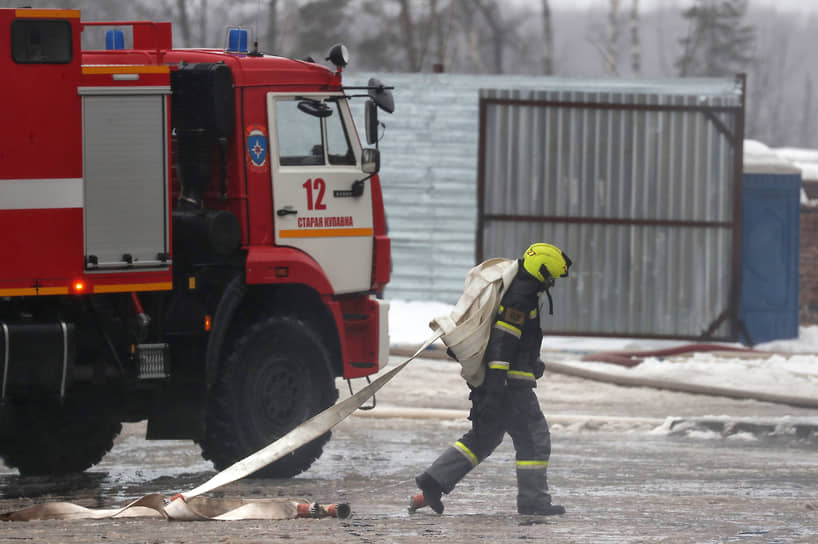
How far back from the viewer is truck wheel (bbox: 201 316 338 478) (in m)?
9.84

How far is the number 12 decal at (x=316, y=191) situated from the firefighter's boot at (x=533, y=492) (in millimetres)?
2769

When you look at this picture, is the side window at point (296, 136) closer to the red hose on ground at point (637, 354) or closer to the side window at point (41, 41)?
the side window at point (41, 41)

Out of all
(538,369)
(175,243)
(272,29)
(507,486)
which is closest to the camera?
(538,369)

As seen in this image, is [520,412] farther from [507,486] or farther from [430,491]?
[507,486]

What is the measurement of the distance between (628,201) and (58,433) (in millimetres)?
11715

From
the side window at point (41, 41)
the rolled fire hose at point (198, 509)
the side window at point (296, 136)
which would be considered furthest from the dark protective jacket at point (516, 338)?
the side window at point (41, 41)

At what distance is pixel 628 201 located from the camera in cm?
2008

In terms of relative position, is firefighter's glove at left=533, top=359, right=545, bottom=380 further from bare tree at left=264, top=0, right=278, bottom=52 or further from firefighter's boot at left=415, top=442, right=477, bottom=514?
bare tree at left=264, top=0, right=278, bottom=52

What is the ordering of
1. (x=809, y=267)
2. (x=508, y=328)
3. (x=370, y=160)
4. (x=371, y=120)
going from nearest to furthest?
1. (x=508, y=328)
2. (x=371, y=120)
3. (x=370, y=160)
4. (x=809, y=267)

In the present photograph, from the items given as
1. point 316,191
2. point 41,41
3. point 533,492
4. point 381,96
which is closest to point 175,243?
point 316,191

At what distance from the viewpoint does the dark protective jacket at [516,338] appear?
8258 millimetres

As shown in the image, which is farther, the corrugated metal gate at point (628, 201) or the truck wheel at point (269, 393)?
the corrugated metal gate at point (628, 201)

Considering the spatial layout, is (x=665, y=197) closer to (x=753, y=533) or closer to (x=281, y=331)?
(x=281, y=331)

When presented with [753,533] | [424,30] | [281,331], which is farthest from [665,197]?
[424,30]
